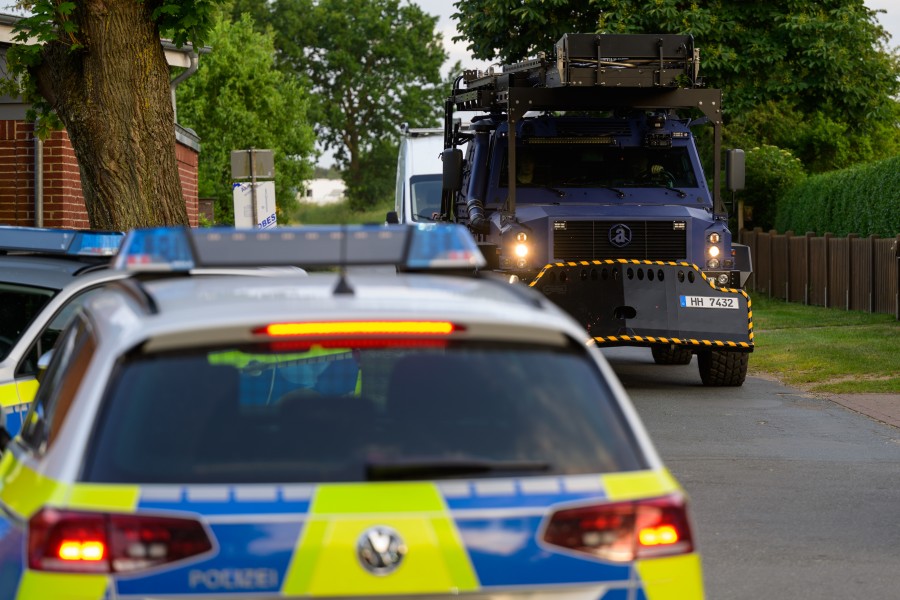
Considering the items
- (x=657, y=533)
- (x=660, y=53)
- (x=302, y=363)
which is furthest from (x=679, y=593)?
(x=660, y=53)

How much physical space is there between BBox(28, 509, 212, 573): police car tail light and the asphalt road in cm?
377

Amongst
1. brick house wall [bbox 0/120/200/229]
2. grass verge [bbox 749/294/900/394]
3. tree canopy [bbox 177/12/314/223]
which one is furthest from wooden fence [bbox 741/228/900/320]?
tree canopy [bbox 177/12/314/223]

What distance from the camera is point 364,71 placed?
99.6 metres

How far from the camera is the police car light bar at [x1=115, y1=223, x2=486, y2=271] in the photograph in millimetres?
4188

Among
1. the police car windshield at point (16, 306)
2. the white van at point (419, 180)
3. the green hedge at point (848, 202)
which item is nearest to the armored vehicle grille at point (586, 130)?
the white van at point (419, 180)

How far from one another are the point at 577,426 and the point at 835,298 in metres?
26.5

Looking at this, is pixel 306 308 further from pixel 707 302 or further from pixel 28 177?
pixel 28 177

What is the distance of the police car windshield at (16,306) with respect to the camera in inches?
309

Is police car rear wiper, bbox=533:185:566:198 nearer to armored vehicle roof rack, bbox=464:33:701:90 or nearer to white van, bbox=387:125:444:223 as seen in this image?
armored vehicle roof rack, bbox=464:33:701:90

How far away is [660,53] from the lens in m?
15.8

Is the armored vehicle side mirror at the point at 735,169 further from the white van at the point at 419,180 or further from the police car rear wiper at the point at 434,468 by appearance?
the police car rear wiper at the point at 434,468

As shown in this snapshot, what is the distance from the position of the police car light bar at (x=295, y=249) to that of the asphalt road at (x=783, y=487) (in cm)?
289

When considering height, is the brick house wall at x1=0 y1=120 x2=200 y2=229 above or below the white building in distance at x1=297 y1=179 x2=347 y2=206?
above

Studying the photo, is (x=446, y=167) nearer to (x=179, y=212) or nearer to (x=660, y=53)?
(x=660, y=53)
